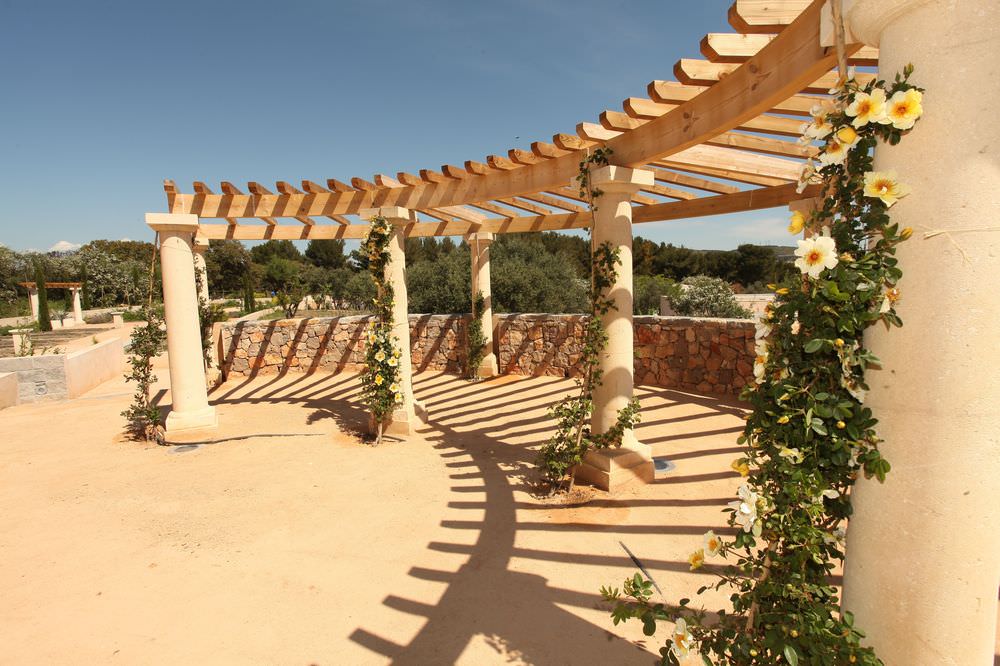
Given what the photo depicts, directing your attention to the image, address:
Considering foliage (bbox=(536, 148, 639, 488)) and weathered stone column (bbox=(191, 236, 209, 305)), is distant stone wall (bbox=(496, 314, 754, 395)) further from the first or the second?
weathered stone column (bbox=(191, 236, 209, 305))

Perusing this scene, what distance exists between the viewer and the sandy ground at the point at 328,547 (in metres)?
2.69

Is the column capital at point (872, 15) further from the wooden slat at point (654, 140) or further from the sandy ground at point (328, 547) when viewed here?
the sandy ground at point (328, 547)

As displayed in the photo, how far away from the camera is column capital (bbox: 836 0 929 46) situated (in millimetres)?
1327

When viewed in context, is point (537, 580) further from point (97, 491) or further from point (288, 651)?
point (97, 491)

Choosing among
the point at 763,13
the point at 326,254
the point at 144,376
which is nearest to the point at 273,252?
the point at 326,254

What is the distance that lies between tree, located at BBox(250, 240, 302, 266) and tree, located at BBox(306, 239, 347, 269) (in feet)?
10.2

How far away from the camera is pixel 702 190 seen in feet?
20.8

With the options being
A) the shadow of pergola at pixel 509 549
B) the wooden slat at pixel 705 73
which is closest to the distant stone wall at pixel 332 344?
the shadow of pergola at pixel 509 549

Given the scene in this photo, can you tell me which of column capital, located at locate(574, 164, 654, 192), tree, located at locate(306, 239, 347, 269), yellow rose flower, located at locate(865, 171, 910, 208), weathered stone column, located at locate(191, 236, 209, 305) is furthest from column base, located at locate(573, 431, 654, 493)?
tree, located at locate(306, 239, 347, 269)

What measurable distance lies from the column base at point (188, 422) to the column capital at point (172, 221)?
2.37 m

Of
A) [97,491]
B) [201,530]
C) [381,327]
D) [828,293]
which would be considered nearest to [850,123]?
[828,293]

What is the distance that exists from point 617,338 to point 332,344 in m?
7.80

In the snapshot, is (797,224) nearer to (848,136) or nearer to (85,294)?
(848,136)

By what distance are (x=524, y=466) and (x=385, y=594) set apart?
2.38 m
